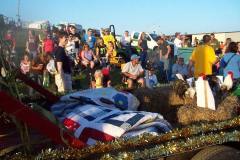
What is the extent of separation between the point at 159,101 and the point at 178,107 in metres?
0.30

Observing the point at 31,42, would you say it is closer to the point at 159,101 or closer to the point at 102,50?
the point at 159,101

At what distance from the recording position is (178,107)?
562 cm

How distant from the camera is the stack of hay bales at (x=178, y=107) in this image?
4.56m

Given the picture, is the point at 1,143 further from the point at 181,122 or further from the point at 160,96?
the point at 160,96

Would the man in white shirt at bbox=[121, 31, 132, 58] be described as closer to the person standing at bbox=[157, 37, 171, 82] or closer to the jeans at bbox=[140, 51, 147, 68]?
the jeans at bbox=[140, 51, 147, 68]

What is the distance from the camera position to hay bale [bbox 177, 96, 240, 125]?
4523 mm

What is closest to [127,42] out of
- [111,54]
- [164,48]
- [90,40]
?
[111,54]

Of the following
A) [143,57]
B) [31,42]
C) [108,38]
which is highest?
[31,42]

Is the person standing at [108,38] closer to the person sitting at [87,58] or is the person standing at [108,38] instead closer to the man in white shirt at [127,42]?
the man in white shirt at [127,42]

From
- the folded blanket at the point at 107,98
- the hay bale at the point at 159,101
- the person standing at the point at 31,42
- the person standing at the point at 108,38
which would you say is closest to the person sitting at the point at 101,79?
the person standing at the point at 31,42

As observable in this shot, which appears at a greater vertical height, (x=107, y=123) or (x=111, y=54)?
(x=107, y=123)

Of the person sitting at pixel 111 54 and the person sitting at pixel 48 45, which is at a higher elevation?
the person sitting at pixel 48 45

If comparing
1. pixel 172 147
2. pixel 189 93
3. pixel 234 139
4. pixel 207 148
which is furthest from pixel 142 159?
pixel 189 93

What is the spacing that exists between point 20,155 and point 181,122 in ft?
7.68
